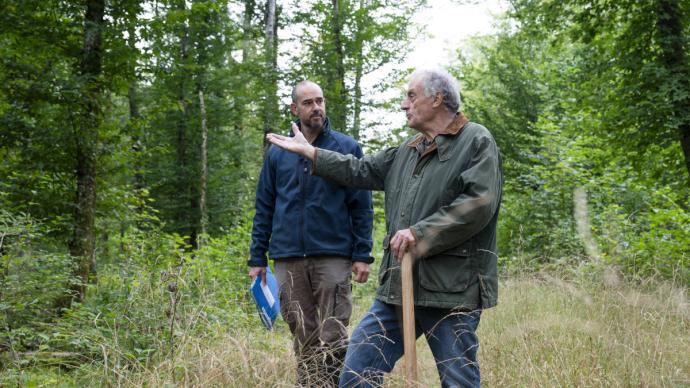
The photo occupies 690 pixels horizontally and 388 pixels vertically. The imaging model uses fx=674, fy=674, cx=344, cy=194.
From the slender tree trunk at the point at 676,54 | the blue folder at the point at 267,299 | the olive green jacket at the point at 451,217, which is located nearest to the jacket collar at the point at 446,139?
the olive green jacket at the point at 451,217

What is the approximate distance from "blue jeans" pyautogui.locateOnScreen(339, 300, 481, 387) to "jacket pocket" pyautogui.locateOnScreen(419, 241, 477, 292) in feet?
0.44

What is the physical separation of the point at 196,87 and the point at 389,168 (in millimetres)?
17922

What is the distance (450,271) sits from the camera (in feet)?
10.0

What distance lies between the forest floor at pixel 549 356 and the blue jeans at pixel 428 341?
404 millimetres

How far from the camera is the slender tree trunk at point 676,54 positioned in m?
8.52

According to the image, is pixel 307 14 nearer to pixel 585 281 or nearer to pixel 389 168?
pixel 585 281

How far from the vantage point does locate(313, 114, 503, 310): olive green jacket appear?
9.73ft

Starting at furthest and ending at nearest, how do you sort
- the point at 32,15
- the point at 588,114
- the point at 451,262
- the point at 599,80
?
the point at 588,114 < the point at 599,80 < the point at 32,15 < the point at 451,262

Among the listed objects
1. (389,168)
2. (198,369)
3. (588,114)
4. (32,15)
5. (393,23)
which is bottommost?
(198,369)

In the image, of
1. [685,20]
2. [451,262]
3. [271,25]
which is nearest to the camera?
[451,262]

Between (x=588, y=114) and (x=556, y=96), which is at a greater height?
(x=556, y=96)

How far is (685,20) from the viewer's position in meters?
8.88

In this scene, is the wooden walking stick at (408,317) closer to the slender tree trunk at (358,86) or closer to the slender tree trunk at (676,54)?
the slender tree trunk at (676,54)

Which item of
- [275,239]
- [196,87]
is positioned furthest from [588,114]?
[196,87]
